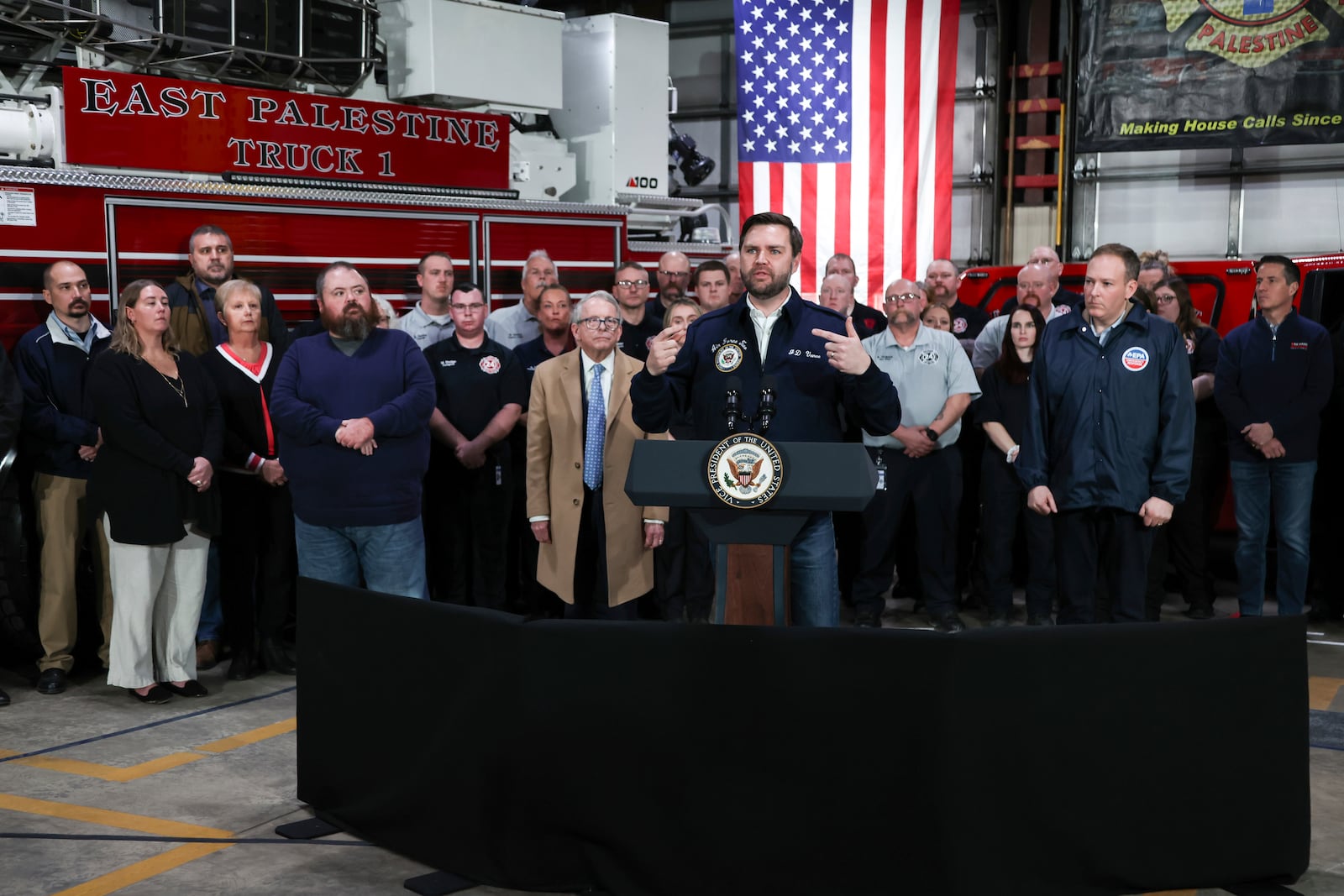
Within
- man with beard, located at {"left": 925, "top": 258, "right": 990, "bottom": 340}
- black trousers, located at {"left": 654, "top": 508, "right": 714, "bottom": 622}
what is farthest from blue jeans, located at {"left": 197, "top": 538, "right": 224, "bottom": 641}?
man with beard, located at {"left": 925, "top": 258, "right": 990, "bottom": 340}

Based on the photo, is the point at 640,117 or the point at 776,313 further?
the point at 640,117

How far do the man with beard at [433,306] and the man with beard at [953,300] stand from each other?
325cm

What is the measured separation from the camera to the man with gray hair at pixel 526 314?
27.0 feet

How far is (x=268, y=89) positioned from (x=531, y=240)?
2163mm

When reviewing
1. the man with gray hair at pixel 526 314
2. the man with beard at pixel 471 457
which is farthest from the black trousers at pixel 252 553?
the man with gray hair at pixel 526 314

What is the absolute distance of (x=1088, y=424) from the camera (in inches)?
199

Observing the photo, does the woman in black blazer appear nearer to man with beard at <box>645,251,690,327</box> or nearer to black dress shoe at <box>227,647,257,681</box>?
black dress shoe at <box>227,647,257,681</box>

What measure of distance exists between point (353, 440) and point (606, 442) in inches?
45.7

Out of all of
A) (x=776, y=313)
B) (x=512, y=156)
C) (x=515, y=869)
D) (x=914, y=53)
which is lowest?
(x=515, y=869)

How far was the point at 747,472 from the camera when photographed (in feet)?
11.7

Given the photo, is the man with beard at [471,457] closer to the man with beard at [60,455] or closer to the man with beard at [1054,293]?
the man with beard at [60,455]

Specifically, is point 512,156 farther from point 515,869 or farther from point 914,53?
point 515,869

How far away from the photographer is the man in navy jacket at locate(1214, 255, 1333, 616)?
21.6 feet

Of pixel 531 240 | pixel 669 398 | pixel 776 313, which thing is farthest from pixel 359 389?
pixel 531 240
